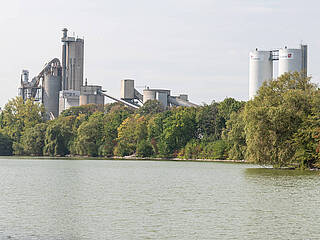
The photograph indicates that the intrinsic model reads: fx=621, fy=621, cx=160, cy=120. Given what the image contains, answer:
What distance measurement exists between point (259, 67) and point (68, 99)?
179ft

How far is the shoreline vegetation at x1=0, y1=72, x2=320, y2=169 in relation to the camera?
53.7 meters

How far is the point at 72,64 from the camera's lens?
168875 millimetres

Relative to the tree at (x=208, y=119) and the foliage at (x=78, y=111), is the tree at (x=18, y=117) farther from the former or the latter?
the tree at (x=208, y=119)

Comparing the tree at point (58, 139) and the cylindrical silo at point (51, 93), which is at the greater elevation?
the cylindrical silo at point (51, 93)

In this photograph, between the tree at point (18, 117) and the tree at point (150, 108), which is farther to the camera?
the tree at point (18, 117)

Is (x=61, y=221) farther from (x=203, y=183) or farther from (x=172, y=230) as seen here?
(x=203, y=183)

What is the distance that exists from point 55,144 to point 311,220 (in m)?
95.3

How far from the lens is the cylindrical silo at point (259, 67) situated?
13488 centimetres

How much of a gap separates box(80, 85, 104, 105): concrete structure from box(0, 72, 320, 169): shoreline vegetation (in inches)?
389

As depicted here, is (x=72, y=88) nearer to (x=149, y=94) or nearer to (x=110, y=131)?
(x=149, y=94)

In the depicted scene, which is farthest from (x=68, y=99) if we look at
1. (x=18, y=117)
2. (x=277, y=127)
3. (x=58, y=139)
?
(x=277, y=127)

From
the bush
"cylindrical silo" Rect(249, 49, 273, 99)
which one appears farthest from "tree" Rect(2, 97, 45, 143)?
"cylindrical silo" Rect(249, 49, 273, 99)

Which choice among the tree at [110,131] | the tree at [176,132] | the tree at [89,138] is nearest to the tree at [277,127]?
the tree at [176,132]

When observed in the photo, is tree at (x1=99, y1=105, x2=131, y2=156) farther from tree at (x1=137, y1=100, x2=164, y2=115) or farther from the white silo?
the white silo
